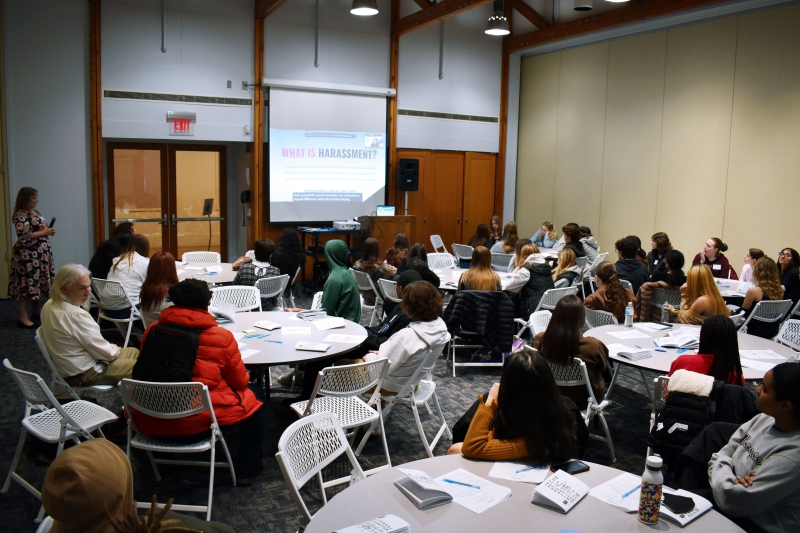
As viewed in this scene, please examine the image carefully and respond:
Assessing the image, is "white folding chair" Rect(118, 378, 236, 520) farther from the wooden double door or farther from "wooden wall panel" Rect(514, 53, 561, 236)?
"wooden wall panel" Rect(514, 53, 561, 236)

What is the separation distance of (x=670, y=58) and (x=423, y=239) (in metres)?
5.16

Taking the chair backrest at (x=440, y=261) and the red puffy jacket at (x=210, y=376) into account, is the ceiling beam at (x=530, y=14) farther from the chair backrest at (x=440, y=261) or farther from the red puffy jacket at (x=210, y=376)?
the red puffy jacket at (x=210, y=376)

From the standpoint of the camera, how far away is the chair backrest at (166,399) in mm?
3324

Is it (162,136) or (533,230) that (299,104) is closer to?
(162,136)

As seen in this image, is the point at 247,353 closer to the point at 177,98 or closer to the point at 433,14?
the point at 177,98

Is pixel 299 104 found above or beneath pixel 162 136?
above

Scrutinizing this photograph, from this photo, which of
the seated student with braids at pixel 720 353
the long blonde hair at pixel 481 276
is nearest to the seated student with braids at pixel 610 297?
the long blonde hair at pixel 481 276

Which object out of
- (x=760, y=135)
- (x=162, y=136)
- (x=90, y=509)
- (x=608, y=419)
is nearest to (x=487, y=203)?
(x=760, y=135)

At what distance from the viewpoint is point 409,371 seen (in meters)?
4.12

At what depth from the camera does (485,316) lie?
6.05 metres

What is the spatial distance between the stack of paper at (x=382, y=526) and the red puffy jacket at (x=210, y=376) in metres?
1.64

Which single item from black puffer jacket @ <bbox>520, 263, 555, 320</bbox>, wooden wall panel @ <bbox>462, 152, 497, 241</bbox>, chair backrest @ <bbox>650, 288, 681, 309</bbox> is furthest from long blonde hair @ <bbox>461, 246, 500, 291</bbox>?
wooden wall panel @ <bbox>462, 152, 497, 241</bbox>

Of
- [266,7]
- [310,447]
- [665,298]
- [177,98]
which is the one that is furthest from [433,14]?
[310,447]

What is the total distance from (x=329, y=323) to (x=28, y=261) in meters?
4.63
